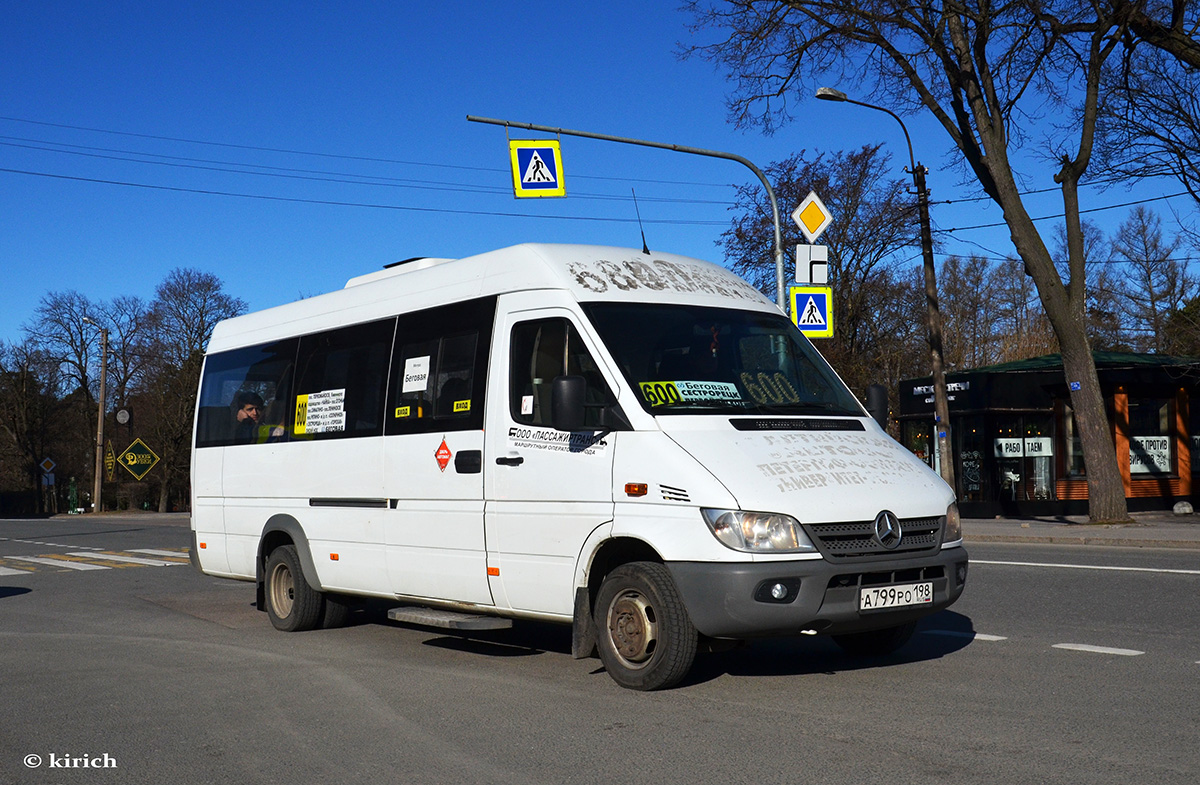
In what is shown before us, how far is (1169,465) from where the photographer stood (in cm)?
3058

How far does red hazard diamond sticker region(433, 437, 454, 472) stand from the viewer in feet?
26.7

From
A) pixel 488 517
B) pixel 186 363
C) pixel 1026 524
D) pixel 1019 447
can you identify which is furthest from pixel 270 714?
pixel 186 363

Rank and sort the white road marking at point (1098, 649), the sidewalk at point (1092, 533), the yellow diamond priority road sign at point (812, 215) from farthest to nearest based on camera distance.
Answer: the yellow diamond priority road sign at point (812, 215), the sidewalk at point (1092, 533), the white road marking at point (1098, 649)

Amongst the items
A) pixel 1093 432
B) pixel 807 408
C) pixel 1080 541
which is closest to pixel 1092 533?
pixel 1080 541

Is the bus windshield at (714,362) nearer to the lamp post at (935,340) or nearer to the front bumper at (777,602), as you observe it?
the front bumper at (777,602)

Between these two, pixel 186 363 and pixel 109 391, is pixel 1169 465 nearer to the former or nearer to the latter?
pixel 186 363

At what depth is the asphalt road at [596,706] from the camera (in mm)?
5203

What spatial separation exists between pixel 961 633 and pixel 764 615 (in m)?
3.09

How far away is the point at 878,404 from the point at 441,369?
122 inches

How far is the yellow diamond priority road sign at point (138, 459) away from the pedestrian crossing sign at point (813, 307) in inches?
1431

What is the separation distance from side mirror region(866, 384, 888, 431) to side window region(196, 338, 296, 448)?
5.03 metres

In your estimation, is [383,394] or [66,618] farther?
[66,618]

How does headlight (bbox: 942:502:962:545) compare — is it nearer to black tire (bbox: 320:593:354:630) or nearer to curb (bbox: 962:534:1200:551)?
black tire (bbox: 320:593:354:630)

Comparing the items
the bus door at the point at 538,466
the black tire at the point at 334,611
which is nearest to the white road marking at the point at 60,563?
the black tire at the point at 334,611
